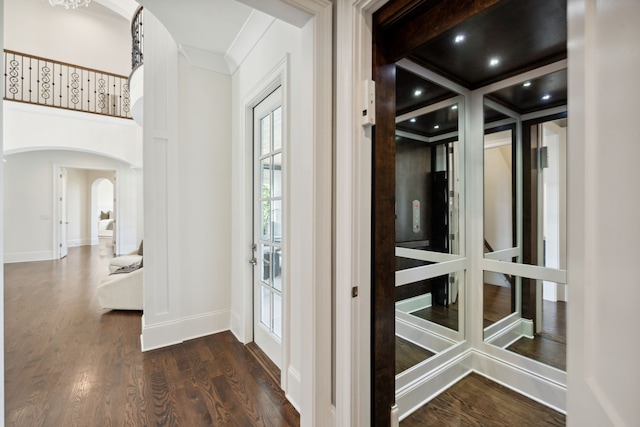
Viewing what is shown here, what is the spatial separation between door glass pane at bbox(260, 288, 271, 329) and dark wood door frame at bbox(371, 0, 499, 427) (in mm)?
1326

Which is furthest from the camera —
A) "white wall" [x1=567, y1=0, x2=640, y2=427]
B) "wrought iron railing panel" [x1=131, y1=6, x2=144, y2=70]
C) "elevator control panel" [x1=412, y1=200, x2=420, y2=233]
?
"wrought iron railing panel" [x1=131, y1=6, x2=144, y2=70]

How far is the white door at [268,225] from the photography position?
2242 mm

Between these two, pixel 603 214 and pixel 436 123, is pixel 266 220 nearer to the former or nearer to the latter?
pixel 436 123

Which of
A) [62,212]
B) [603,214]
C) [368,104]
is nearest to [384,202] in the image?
[368,104]

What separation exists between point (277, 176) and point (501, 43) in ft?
5.78

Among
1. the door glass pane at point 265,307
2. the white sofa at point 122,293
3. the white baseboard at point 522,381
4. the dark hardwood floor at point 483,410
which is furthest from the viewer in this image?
the white sofa at point 122,293

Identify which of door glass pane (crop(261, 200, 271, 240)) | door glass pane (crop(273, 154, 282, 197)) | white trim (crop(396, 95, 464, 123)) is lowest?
door glass pane (crop(261, 200, 271, 240))

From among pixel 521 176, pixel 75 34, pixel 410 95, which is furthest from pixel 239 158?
pixel 75 34

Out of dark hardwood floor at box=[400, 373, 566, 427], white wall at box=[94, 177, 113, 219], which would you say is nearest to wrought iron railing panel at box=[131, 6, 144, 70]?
dark hardwood floor at box=[400, 373, 566, 427]

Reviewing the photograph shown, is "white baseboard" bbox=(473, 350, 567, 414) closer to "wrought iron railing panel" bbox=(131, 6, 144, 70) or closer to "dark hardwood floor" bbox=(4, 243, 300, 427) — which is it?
"dark hardwood floor" bbox=(4, 243, 300, 427)

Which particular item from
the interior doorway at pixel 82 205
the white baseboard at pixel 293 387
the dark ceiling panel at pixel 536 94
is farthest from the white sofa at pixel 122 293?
the interior doorway at pixel 82 205

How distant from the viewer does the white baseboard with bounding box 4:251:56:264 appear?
6281 millimetres

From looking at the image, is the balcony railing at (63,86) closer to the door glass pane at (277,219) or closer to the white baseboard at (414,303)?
the door glass pane at (277,219)

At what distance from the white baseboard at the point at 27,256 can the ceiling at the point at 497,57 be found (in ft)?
29.0
